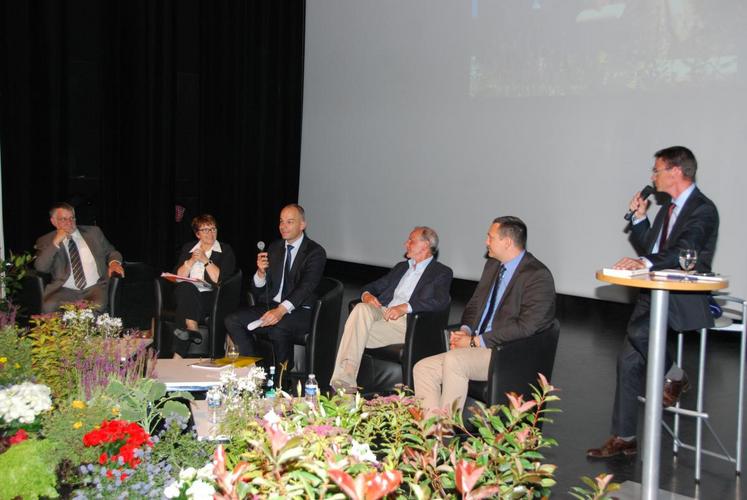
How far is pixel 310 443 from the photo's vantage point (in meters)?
1.70

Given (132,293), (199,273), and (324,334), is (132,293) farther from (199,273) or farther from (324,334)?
(324,334)

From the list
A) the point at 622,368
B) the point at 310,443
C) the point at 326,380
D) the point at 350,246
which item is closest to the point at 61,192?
the point at 350,246

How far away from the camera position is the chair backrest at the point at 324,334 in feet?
17.3

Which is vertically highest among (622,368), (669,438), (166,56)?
(166,56)

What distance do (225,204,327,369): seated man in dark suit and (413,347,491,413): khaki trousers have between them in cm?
121

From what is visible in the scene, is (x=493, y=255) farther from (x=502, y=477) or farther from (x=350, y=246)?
(x=350, y=246)

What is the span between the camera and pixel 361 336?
5.18 m

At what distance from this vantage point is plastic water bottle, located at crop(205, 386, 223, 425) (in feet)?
11.0

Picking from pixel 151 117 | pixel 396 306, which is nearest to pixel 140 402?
pixel 396 306

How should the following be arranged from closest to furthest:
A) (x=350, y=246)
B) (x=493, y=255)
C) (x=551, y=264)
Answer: (x=493, y=255), (x=551, y=264), (x=350, y=246)

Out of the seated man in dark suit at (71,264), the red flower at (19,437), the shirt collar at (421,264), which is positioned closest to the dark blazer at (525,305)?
the shirt collar at (421,264)

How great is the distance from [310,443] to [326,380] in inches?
148

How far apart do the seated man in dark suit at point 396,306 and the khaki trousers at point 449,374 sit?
0.58 metres

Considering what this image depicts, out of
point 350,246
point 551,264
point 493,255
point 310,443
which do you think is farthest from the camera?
point 350,246
